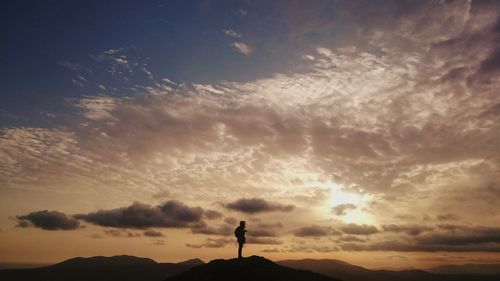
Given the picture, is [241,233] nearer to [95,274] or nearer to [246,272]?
[246,272]

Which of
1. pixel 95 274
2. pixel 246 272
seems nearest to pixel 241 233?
pixel 246 272

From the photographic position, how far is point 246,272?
33.2 metres

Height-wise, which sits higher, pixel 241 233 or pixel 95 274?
pixel 241 233

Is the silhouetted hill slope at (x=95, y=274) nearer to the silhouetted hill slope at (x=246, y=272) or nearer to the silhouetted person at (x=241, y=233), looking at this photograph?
the silhouetted hill slope at (x=246, y=272)

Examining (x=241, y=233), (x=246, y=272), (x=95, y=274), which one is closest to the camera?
(x=246, y=272)

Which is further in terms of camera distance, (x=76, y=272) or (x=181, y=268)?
(x=181, y=268)

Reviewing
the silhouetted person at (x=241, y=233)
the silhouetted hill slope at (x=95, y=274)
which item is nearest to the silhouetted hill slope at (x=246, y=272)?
the silhouetted person at (x=241, y=233)

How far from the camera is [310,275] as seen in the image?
36.3m

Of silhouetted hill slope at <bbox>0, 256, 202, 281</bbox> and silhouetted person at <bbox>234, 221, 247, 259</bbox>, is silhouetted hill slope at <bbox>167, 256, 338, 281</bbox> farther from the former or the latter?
silhouetted hill slope at <bbox>0, 256, 202, 281</bbox>

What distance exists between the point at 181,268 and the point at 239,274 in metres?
155

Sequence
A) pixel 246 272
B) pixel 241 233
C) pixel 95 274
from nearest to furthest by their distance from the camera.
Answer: pixel 246 272 < pixel 241 233 < pixel 95 274

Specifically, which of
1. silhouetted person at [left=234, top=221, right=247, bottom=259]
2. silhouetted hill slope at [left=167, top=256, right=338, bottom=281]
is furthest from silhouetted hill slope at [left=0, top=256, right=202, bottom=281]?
silhouetted person at [left=234, top=221, right=247, bottom=259]

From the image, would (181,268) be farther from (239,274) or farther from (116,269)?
(239,274)

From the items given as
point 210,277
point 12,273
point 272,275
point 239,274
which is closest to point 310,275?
point 272,275
